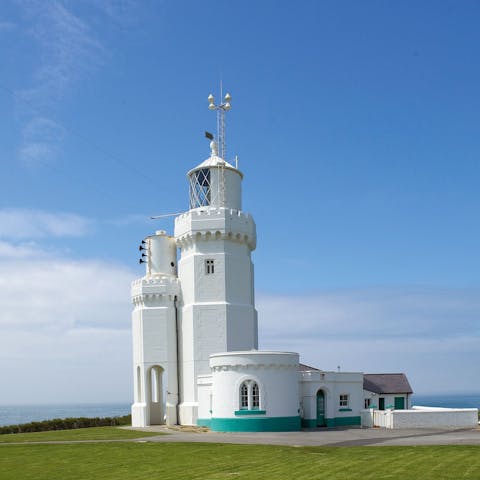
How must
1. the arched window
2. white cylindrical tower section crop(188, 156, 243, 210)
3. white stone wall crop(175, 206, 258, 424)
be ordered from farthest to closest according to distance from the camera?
white cylindrical tower section crop(188, 156, 243, 210), white stone wall crop(175, 206, 258, 424), the arched window

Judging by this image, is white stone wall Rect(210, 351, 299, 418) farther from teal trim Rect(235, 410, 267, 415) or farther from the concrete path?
the concrete path

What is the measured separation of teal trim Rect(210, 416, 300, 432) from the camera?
33.7 metres

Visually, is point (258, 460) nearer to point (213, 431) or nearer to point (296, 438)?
point (296, 438)

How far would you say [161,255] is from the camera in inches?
1753

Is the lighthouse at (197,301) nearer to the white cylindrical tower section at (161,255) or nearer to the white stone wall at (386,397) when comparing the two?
the white cylindrical tower section at (161,255)

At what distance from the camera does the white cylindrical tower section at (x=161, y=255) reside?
44406 millimetres

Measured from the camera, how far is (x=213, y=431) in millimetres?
34844

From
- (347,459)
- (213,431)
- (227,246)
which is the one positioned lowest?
(213,431)

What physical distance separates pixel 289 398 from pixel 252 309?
8.30 m

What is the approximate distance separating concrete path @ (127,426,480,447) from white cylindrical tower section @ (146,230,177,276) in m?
12.8

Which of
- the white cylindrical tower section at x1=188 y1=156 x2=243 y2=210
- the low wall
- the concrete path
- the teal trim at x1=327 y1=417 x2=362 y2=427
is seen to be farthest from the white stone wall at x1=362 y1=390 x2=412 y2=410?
the white cylindrical tower section at x1=188 y1=156 x2=243 y2=210

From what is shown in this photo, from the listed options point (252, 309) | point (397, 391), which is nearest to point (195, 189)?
point (252, 309)

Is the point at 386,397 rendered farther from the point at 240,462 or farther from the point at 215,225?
the point at 240,462

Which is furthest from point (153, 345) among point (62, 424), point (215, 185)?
point (215, 185)
